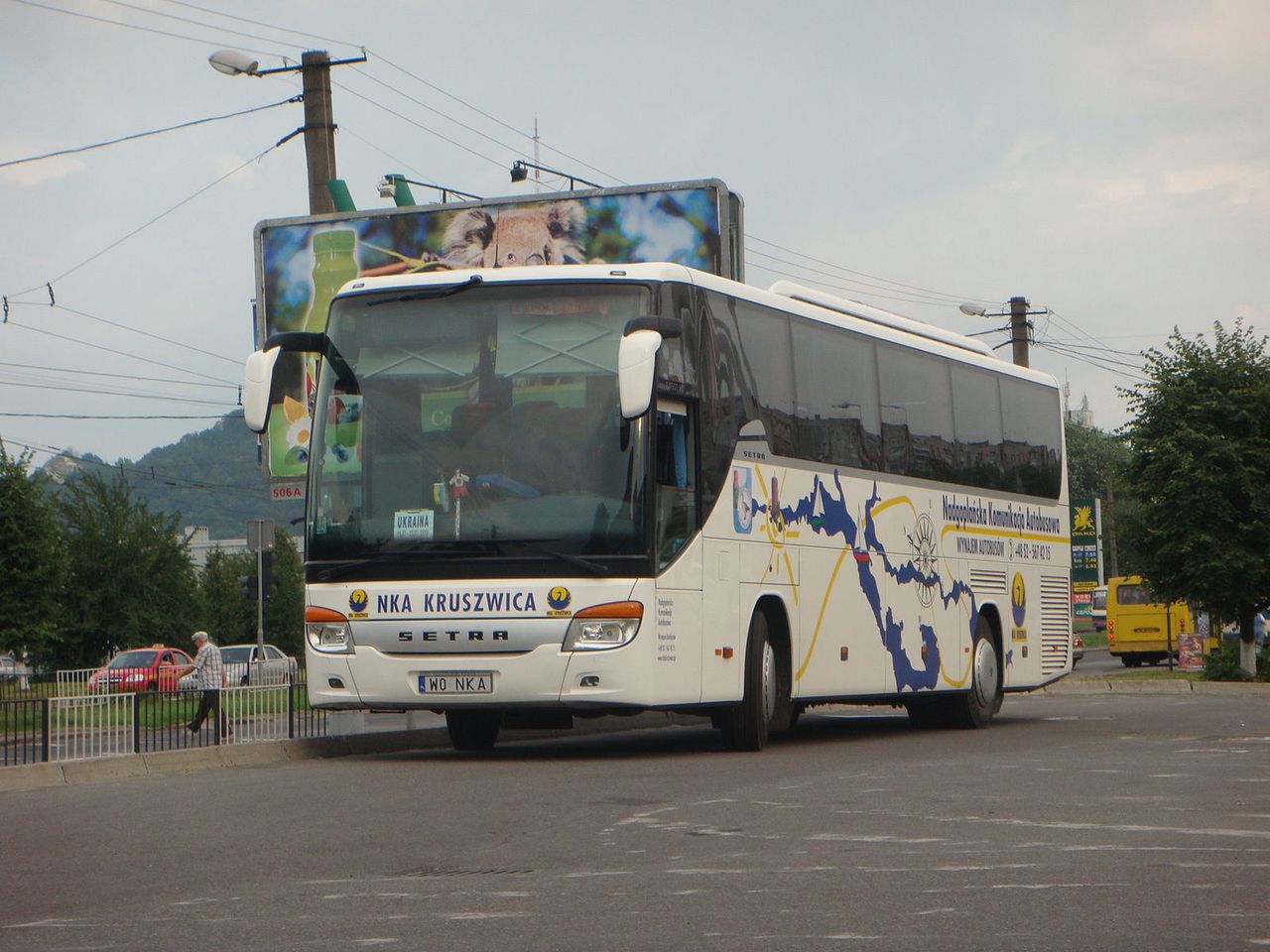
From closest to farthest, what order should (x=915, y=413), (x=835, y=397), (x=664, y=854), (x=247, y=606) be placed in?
1. (x=664, y=854)
2. (x=835, y=397)
3. (x=915, y=413)
4. (x=247, y=606)

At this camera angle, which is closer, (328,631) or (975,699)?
(328,631)

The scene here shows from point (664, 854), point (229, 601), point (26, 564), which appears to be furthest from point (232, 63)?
point (229, 601)

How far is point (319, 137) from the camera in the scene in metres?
22.2

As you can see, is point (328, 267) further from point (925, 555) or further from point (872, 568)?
point (872, 568)

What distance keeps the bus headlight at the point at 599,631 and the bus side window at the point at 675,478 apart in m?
0.53

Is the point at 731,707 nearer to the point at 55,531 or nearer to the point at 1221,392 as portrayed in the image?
the point at 1221,392

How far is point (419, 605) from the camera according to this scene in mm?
15148

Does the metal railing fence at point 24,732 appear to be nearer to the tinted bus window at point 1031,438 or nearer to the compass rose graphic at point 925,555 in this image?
the compass rose graphic at point 925,555

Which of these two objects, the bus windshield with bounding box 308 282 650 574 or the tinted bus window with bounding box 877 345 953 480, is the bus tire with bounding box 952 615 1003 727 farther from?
the bus windshield with bounding box 308 282 650 574

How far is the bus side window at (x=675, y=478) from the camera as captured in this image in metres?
15.2

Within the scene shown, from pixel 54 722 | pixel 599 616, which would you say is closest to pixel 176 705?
pixel 54 722

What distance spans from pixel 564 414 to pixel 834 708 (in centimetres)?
1665

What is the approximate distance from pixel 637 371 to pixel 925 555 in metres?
7.18

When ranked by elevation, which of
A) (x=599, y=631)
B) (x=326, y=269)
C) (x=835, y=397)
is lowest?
(x=599, y=631)
